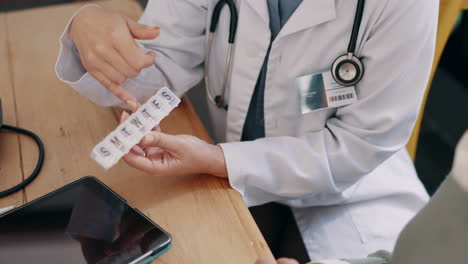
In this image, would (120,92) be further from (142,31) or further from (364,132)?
(364,132)

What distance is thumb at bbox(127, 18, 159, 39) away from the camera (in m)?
0.77

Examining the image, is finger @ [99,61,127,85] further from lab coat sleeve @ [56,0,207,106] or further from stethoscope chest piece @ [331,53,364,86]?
stethoscope chest piece @ [331,53,364,86]

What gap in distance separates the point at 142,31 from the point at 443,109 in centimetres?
167

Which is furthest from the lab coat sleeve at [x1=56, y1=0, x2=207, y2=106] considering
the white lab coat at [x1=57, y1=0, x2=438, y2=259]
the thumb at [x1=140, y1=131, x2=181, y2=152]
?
the thumb at [x1=140, y1=131, x2=181, y2=152]

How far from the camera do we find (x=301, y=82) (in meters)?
0.83

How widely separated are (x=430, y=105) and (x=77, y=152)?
1.74 meters

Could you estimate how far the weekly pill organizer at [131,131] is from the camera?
1.98ft

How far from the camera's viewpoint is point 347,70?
80 centimetres

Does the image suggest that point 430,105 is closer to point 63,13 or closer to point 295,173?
point 295,173

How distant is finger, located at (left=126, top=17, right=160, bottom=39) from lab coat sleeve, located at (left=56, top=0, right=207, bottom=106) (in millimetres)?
105

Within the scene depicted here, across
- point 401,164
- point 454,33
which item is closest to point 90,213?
point 401,164

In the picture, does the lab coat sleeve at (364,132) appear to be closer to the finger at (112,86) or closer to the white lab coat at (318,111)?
the white lab coat at (318,111)

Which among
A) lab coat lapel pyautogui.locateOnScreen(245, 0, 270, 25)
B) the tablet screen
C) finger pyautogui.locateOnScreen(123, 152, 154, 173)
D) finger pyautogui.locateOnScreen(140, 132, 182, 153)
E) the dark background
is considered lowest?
the dark background

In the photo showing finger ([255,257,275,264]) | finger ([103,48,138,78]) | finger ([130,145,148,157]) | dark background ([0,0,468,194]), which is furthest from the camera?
dark background ([0,0,468,194])
